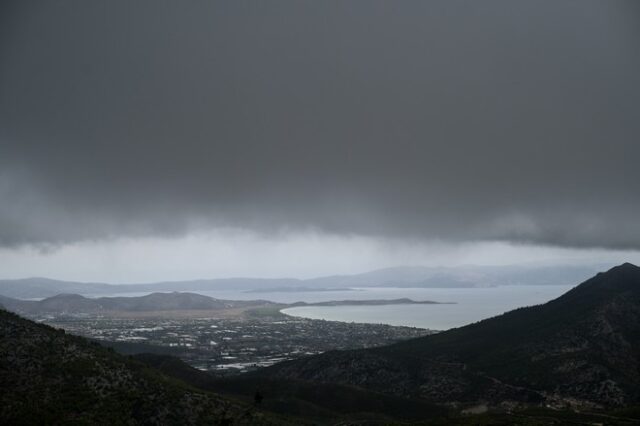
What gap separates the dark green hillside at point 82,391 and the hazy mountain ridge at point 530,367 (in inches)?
3084

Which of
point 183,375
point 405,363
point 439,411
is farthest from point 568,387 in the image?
point 183,375

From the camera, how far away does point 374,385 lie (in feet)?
569

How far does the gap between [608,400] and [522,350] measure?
45728mm

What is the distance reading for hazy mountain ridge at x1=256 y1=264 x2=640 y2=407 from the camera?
143m

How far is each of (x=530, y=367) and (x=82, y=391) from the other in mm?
130027

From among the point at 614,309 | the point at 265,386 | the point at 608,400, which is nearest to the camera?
the point at 608,400

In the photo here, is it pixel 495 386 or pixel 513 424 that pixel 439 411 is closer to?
pixel 495 386

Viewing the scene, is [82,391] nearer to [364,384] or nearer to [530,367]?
[364,384]

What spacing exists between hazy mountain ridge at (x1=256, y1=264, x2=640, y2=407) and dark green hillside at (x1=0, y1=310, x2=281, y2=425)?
257 feet

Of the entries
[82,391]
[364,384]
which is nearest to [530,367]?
[364,384]

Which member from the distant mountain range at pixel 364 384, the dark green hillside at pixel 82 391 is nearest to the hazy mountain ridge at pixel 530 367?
the distant mountain range at pixel 364 384

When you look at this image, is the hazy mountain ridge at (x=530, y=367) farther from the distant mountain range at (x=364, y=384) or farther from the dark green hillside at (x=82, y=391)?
the dark green hillside at (x=82, y=391)

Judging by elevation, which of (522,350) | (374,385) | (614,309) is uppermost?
(614,309)

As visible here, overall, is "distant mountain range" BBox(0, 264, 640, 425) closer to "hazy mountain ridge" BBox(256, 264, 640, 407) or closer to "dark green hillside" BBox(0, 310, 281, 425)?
"dark green hillside" BBox(0, 310, 281, 425)
